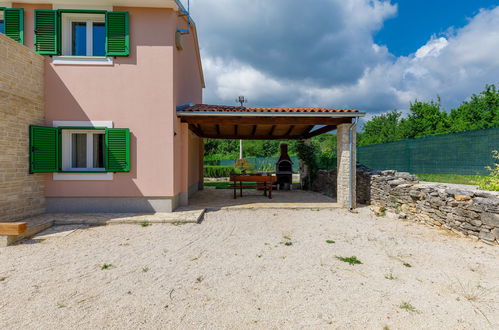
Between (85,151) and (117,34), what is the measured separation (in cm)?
342

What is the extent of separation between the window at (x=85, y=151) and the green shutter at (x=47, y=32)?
2315 millimetres

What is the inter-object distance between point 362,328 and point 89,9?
9.30m

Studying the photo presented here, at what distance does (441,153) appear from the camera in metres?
10.9

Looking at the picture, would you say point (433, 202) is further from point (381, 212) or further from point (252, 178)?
point (252, 178)

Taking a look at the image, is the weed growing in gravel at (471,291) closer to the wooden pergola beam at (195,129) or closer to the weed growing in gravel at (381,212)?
the weed growing in gravel at (381,212)

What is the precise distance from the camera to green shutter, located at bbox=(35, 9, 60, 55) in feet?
22.1

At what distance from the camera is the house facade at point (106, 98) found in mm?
6773

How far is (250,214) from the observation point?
7.44 m

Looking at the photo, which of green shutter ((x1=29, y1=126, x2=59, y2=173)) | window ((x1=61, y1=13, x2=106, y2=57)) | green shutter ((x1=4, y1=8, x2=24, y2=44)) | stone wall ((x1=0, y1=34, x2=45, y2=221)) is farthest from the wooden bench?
green shutter ((x1=4, y1=8, x2=24, y2=44))

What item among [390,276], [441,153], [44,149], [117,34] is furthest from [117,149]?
[441,153]

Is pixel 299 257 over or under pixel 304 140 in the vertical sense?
under

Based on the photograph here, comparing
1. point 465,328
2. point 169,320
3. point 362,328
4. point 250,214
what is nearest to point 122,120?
point 250,214

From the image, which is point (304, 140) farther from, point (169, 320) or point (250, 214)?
point (169, 320)

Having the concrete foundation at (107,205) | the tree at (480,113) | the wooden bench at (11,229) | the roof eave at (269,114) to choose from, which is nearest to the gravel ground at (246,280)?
the wooden bench at (11,229)
